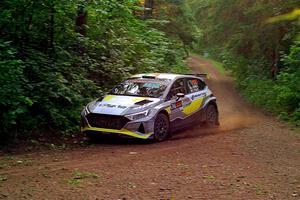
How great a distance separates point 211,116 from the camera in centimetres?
1430

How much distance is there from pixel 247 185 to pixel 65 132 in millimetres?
6237

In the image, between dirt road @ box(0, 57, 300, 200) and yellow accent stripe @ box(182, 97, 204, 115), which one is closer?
dirt road @ box(0, 57, 300, 200)

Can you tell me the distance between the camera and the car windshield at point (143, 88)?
39.6ft

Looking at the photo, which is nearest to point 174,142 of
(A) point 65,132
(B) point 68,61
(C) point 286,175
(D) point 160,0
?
(A) point 65,132

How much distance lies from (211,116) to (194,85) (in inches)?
49.2

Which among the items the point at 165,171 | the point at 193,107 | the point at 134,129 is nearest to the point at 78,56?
the point at 193,107

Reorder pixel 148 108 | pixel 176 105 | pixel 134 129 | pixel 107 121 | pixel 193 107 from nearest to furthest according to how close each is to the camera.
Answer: pixel 134 129, pixel 107 121, pixel 148 108, pixel 176 105, pixel 193 107

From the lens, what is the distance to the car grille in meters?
10.8

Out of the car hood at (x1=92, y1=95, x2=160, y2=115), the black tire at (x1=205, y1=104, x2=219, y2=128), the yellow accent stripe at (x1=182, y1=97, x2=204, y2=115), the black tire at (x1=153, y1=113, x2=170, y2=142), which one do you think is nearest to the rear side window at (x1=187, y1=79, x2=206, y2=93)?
the yellow accent stripe at (x1=182, y1=97, x2=204, y2=115)

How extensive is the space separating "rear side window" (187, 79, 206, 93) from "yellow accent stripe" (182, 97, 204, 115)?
0.33 meters

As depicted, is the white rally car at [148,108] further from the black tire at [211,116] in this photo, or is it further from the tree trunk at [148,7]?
the tree trunk at [148,7]

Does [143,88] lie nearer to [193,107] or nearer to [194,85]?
[193,107]

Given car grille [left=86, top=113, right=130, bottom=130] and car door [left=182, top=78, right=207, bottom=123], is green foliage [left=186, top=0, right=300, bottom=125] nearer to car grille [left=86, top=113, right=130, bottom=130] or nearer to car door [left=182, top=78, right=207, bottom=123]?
car door [left=182, top=78, right=207, bottom=123]

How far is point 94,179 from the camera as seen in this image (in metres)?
7.41
